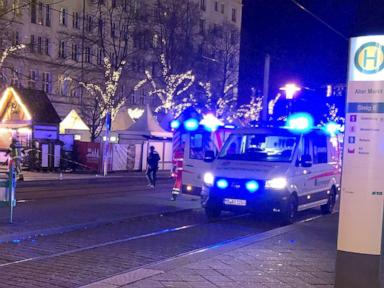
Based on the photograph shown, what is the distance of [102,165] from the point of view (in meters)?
31.5

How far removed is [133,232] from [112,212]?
2.22 metres

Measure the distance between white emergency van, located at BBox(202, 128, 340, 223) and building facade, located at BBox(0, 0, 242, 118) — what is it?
35.5 meters

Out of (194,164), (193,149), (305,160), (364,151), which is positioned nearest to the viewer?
(364,151)

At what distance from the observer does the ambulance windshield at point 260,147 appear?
528 inches

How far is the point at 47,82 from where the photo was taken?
5469 cm

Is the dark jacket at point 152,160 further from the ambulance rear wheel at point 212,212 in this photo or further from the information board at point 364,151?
the information board at point 364,151

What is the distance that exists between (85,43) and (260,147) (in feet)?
140

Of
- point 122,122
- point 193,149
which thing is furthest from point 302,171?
point 122,122

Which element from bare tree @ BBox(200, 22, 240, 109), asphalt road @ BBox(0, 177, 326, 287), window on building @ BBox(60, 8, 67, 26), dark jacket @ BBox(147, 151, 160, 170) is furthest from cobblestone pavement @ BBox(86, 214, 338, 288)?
window on building @ BBox(60, 8, 67, 26)

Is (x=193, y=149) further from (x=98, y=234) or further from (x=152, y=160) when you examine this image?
(x=98, y=234)

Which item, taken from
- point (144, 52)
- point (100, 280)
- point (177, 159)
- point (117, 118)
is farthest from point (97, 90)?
point (100, 280)

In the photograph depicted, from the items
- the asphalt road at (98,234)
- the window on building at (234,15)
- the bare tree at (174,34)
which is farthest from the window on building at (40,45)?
the asphalt road at (98,234)

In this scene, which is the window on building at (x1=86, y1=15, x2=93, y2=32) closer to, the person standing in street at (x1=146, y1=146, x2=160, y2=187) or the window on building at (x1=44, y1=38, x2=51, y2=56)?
the window on building at (x1=44, y1=38, x2=51, y2=56)

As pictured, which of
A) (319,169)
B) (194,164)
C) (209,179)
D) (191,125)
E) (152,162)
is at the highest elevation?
(191,125)
